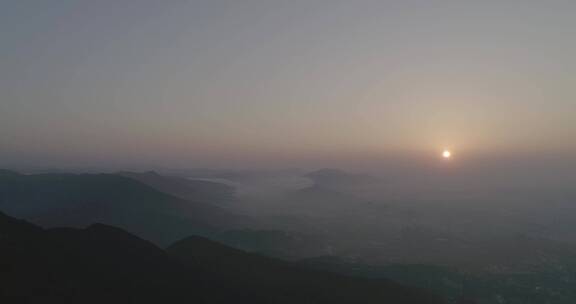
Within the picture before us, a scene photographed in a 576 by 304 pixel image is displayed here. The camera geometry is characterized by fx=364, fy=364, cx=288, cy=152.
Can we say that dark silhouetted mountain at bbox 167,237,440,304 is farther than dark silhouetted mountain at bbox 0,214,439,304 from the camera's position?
Yes

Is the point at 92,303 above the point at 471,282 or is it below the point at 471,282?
above

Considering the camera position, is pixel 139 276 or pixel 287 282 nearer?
pixel 139 276

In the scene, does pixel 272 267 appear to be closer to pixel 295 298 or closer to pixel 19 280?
pixel 295 298

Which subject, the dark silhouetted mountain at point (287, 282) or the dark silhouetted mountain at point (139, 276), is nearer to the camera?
the dark silhouetted mountain at point (139, 276)

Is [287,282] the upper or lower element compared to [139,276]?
lower

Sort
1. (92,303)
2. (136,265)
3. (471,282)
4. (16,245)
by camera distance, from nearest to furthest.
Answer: (92,303)
(16,245)
(136,265)
(471,282)

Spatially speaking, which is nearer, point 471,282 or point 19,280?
point 19,280

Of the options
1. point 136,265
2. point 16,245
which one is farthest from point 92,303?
point 16,245

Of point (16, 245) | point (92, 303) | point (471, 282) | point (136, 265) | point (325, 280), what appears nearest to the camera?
point (92, 303)
